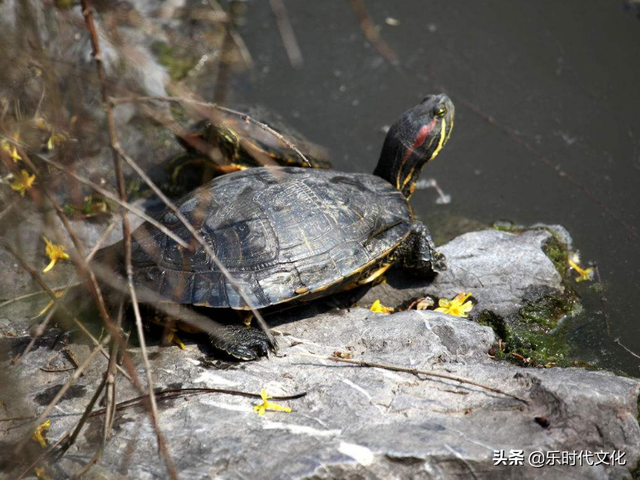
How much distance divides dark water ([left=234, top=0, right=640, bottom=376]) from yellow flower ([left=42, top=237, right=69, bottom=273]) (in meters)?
3.01

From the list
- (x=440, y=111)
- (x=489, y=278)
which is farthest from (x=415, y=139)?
(x=489, y=278)

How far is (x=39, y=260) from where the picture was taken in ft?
17.6

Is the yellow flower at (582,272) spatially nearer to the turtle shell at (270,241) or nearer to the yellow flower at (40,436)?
the turtle shell at (270,241)

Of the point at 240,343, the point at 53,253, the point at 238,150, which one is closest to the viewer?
the point at 240,343

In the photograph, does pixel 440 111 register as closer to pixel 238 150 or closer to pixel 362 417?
pixel 238 150

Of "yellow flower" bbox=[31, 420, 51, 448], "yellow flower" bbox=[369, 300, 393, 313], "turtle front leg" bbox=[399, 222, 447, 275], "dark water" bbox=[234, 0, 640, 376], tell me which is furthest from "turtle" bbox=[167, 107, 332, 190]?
"yellow flower" bbox=[31, 420, 51, 448]

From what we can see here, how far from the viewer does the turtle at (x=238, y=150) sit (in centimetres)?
593

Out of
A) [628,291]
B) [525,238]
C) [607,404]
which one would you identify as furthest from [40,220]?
[628,291]

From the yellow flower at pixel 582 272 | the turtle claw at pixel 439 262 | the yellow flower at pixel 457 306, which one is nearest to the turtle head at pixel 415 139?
the turtle claw at pixel 439 262

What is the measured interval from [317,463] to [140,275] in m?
1.95

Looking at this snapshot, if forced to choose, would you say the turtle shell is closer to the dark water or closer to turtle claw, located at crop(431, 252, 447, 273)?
turtle claw, located at crop(431, 252, 447, 273)

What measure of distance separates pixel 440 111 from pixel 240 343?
9.91 feet

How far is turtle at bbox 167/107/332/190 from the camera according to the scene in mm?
5930

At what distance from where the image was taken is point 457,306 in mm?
Result: 4641
